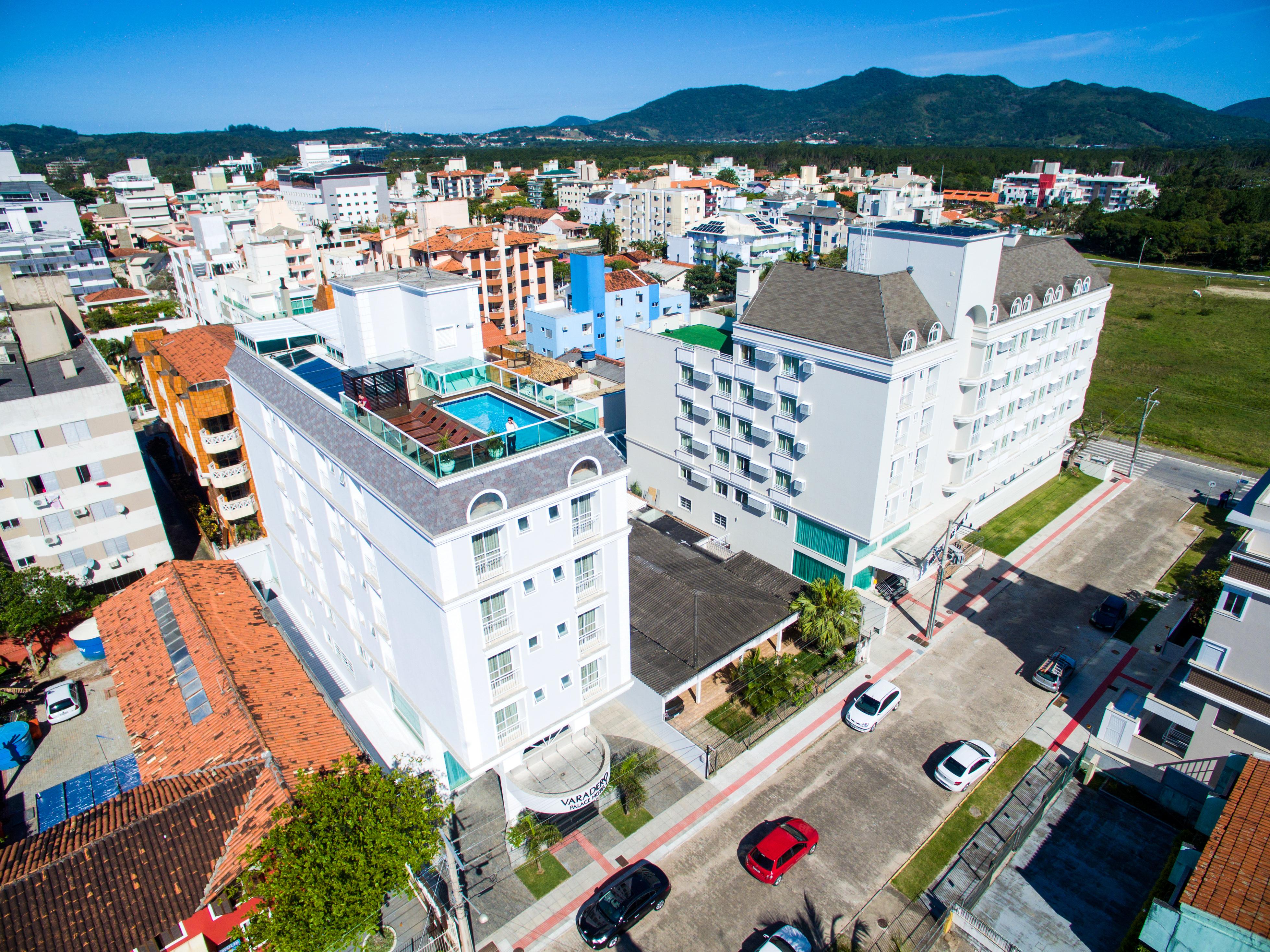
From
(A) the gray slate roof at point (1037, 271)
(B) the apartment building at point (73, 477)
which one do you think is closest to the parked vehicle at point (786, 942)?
(A) the gray slate roof at point (1037, 271)

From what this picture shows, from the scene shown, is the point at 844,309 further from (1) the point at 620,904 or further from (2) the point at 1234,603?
(1) the point at 620,904

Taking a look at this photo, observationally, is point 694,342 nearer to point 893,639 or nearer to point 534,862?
point 893,639

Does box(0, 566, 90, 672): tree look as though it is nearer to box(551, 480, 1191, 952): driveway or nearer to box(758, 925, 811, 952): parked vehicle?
box(551, 480, 1191, 952): driveway

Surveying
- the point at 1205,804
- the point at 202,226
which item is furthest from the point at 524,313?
the point at 1205,804

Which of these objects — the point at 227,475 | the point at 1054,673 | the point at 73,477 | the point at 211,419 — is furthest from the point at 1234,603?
the point at 73,477

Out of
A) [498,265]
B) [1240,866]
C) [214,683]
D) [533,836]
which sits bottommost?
[533,836]
